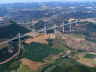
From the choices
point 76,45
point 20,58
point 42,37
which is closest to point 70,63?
point 20,58

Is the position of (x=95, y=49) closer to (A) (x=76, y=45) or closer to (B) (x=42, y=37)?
(A) (x=76, y=45)

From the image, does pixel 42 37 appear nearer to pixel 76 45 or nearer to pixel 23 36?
pixel 23 36

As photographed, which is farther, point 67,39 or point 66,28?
point 66,28

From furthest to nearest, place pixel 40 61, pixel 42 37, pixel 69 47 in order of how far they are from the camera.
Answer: pixel 42 37 < pixel 69 47 < pixel 40 61

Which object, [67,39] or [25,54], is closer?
[25,54]

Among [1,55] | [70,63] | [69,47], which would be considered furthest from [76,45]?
[1,55]

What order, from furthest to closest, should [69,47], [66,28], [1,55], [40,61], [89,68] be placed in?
1. [66,28]
2. [69,47]
3. [1,55]
4. [40,61]
5. [89,68]

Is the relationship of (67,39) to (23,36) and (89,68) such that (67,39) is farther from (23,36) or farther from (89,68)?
(89,68)

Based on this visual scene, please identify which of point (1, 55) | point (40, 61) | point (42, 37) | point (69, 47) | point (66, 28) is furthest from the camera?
point (66, 28)

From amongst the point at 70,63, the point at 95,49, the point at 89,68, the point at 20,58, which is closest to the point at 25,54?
the point at 20,58

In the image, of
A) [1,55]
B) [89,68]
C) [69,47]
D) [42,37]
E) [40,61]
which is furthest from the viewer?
[42,37]
